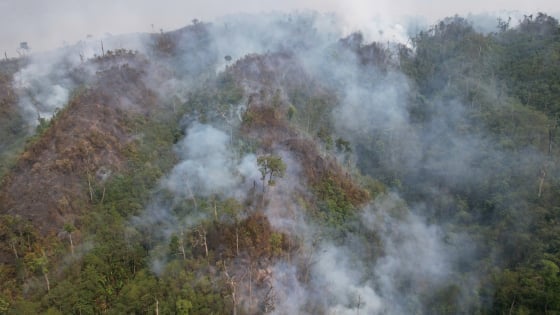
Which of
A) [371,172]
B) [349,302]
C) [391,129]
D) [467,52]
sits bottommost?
[349,302]

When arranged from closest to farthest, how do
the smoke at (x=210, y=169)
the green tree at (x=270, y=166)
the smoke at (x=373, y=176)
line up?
the smoke at (x=373, y=176) < the green tree at (x=270, y=166) < the smoke at (x=210, y=169)

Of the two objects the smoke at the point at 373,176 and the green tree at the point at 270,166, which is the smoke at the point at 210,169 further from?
the green tree at the point at 270,166

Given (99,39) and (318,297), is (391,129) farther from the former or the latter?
(99,39)

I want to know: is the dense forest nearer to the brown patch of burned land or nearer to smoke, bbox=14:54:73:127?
the brown patch of burned land

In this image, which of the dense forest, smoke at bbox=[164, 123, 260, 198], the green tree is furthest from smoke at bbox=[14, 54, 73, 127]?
the green tree

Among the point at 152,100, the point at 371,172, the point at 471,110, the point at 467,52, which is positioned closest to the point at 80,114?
the point at 152,100

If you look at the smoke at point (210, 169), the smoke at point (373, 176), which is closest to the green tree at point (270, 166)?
the smoke at point (373, 176)

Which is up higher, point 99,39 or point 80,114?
point 99,39
